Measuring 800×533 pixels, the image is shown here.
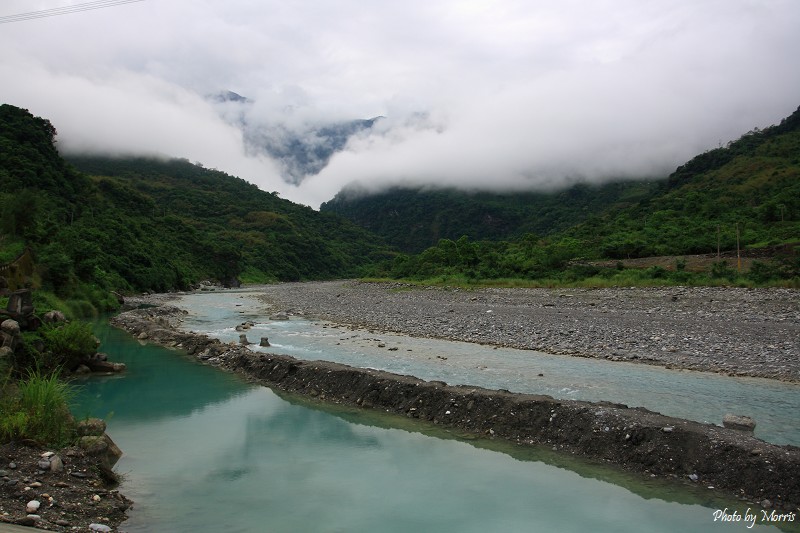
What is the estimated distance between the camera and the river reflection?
779 centimetres

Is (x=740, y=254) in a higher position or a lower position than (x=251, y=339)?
higher

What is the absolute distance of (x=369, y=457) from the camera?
1055cm

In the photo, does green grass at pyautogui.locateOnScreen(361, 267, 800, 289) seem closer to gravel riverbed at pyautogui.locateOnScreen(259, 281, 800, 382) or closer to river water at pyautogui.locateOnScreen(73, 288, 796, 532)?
gravel riverbed at pyautogui.locateOnScreen(259, 281, 800, 382)

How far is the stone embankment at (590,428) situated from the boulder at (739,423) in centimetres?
95

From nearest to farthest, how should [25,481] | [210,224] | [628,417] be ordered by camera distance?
1. [25,481]
2. [628,417]
3. [210,224]

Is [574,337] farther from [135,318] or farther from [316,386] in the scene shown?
[135,318]

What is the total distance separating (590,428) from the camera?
10.2 m

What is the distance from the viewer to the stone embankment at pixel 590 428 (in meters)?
8.15

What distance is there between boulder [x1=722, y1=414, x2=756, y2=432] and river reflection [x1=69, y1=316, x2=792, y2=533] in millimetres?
2981

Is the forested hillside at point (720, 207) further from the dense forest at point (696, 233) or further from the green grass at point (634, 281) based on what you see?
the green grass at point (634, 281)

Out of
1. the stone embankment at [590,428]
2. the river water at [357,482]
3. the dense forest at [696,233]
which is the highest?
the dense forest at [696,233]

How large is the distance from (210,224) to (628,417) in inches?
6141

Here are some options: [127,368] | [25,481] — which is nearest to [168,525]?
[25,481]

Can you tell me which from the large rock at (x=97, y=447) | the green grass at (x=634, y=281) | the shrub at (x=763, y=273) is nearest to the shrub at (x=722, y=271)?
the green grass at (x=634, y=281)
